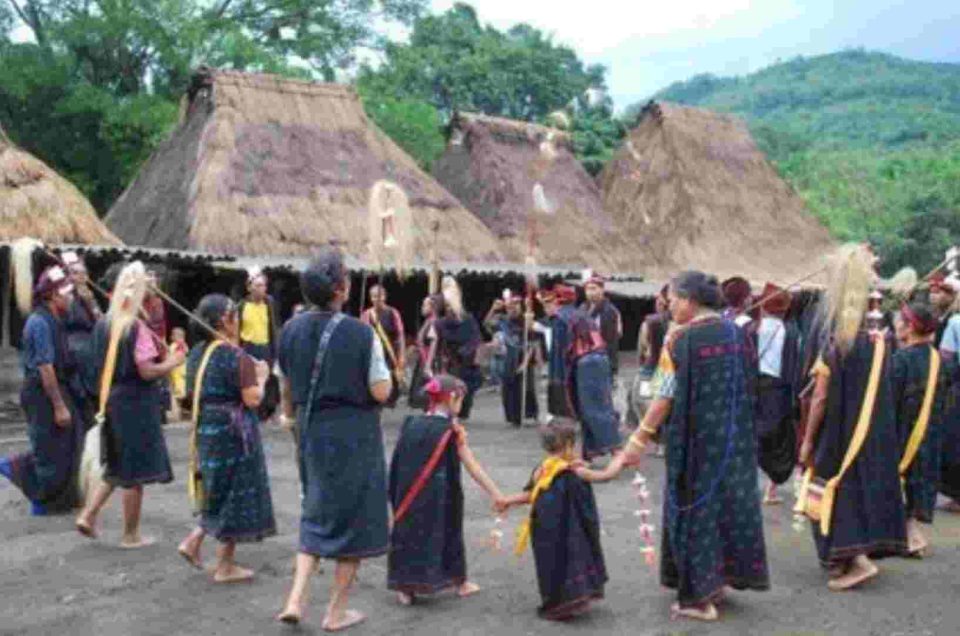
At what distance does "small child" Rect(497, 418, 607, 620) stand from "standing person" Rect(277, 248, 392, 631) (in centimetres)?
65

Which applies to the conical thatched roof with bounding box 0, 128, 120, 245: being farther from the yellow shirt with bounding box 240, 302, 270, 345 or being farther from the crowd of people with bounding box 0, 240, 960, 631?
the crowd of people with bounding box 0, 240, 960, 631

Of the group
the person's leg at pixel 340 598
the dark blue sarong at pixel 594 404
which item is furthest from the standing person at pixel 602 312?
the person's leg at pixel 340 598

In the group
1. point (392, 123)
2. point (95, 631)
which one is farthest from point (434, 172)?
point (95, 631)

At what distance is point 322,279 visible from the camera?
17.6ft

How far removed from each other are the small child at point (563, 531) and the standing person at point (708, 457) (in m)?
0.27

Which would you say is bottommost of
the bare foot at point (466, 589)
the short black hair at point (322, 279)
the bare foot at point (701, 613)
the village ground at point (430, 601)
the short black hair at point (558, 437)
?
the village ground at point (430, 601)

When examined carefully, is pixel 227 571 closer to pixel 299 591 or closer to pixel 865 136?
pixel 299 591

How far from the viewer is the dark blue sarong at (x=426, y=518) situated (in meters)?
5.81

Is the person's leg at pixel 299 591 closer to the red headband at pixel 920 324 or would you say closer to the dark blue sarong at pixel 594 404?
the red headband at pixel 920 324

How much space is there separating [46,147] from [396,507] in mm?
19864

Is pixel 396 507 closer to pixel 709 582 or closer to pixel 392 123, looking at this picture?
pixel 709 582

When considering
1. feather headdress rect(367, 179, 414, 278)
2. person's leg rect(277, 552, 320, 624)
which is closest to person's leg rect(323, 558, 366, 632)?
person's leg rect(277, 552, 320, 624)

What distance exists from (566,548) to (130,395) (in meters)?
2.79

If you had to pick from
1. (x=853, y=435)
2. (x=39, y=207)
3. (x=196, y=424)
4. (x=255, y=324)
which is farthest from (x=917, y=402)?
(x=39, y=207)
